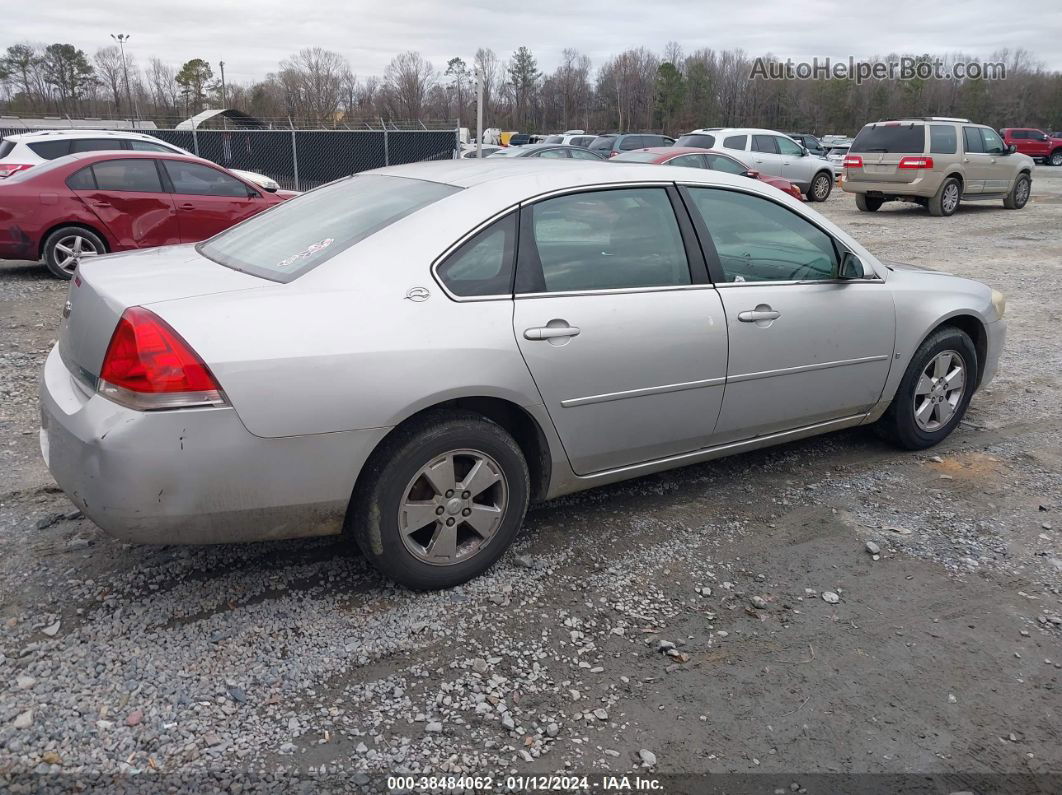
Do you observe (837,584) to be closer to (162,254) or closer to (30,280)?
(162,254)

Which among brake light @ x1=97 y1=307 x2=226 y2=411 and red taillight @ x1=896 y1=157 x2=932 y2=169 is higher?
red taillight @ x1=896 y1=157 x2=932 y2=169

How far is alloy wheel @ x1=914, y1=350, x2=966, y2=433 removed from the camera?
4.86m

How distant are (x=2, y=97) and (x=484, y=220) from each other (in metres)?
77.4

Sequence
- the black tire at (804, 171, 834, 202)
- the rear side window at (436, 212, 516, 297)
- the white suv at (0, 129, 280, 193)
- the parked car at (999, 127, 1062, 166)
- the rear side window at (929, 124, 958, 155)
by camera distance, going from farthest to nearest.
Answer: the parked car at (999, 127, 1062, 166), the black tire at (804, 171, 834, 202), the rear side window at (929, 124, 958, 155), the white suv at (0, 129, 280, 193), the rear side window at (436, 212, 516, 297)

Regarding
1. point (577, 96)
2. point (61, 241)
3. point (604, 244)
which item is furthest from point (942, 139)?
point (577, 96)

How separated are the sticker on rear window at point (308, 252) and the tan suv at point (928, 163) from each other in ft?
53.2

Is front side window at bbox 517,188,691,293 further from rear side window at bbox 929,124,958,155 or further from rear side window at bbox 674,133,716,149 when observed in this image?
rear side window at bbox 674,133,716,149

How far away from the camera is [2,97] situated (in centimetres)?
6581

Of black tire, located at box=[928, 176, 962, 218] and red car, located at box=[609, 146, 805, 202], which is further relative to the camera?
black tire, located at box=[928, 176, 962, 218]

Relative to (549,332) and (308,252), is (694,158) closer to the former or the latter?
(549,332)

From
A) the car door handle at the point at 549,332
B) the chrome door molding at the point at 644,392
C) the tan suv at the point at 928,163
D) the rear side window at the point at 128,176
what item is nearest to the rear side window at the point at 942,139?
the tan suv at the point at 928,163

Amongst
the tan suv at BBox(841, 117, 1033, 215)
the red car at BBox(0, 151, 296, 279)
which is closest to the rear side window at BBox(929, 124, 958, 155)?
the tan suv at BBox(841, 117, 1033, 215)

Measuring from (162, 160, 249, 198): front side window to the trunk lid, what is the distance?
703 centimetres

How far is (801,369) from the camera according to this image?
13.7ft
